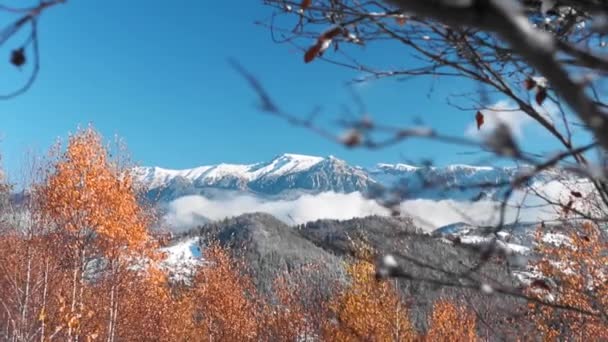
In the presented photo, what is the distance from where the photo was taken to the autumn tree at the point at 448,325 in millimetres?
16969

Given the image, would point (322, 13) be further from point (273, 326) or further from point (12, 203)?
point (273, 326)

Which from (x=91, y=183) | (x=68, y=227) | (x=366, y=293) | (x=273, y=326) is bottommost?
(x=273, y=326)

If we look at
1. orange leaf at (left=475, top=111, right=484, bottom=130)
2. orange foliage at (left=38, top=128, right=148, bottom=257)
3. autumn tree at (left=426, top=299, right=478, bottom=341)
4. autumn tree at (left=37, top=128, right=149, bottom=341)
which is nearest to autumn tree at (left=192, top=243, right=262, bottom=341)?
autumn tree at (left=426, top=299, right=478, bottom=341)

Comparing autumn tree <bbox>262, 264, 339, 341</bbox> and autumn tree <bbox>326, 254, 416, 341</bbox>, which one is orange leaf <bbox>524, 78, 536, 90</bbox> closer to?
autumn tree <bbox>326, 254, 416, 341</bbox>

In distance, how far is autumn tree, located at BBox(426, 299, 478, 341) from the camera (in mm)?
16969

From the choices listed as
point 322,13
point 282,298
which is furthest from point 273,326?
point 322,13

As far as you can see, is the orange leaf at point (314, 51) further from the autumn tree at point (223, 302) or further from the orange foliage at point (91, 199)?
the autumn tree at point (223, 302)

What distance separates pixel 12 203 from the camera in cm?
1257

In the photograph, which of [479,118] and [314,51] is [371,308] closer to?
[479,118]

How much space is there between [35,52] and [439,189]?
1.06m

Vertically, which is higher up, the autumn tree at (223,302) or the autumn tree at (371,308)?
the autumn tree at (371,308)

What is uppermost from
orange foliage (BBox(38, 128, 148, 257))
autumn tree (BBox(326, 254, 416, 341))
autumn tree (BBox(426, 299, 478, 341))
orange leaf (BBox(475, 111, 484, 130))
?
orange leaf (BBox(475, 111, 484, 130))

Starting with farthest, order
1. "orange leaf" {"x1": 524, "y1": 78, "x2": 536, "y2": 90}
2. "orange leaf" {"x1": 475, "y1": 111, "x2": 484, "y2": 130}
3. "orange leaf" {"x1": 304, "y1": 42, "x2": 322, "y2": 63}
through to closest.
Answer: "orange leaf" {"x1": 475, "y1": 111, "x2": 484, "y2": 130} → "orange leaf" {"x1": 524, "y1": 78, "x2": 536, "y2": 90} → "orange leaf" {"x1": 304, "y1": 42, "x2": 322, "y2": 63}

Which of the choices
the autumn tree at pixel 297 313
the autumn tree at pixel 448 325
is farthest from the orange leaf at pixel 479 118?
the autumn tree at pixel 297 313
